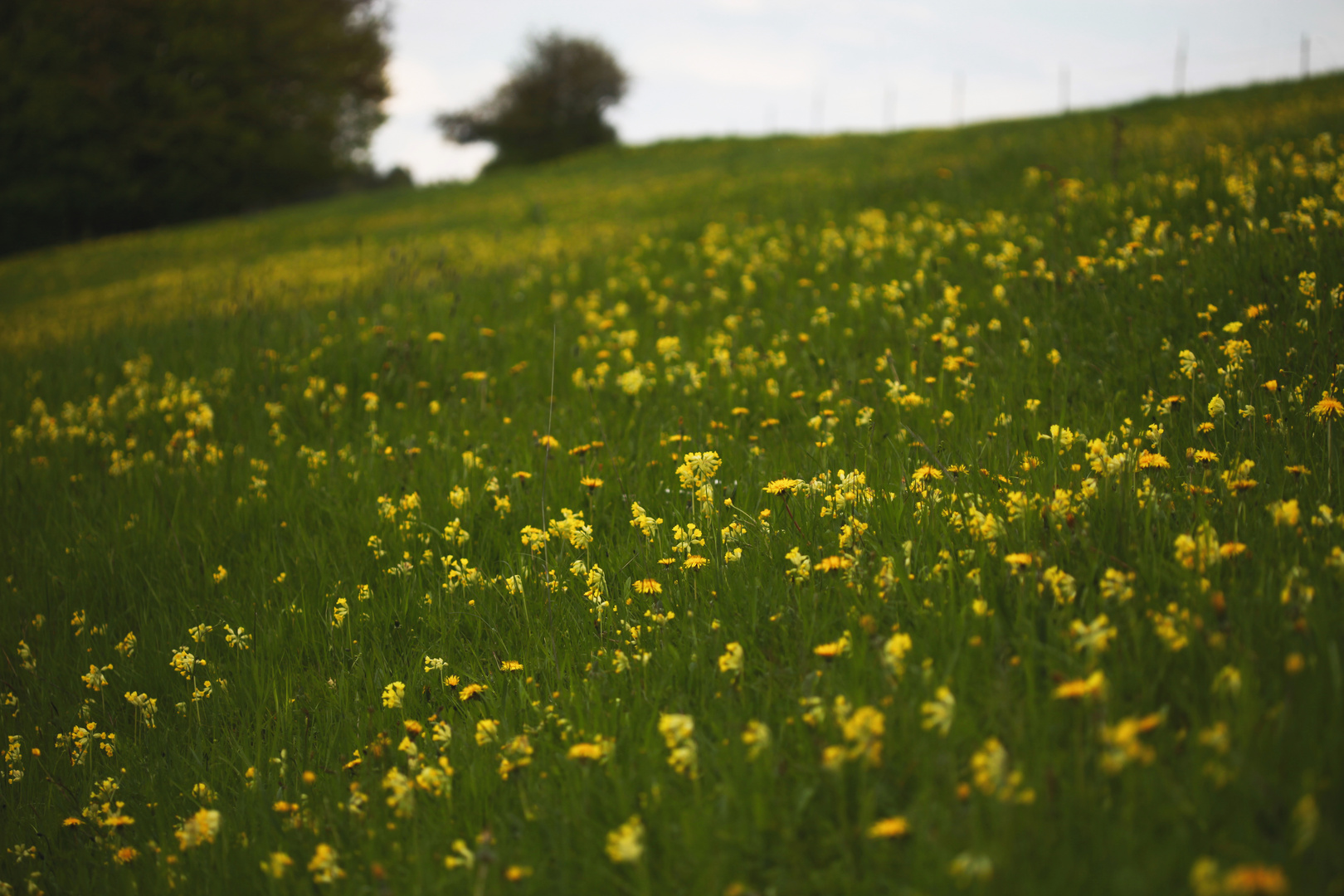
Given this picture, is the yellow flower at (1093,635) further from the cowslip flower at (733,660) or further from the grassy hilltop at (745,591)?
the cowslip flower at (733,660)

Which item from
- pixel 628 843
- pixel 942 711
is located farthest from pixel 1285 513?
pixel 628 843

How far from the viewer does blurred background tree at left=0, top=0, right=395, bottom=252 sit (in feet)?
93.0

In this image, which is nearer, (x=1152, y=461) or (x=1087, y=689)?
(x=1087, y=689)

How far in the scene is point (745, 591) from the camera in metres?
2.14

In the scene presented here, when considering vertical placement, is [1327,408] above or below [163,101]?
below

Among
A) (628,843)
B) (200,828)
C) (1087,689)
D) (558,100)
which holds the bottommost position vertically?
(200,828)

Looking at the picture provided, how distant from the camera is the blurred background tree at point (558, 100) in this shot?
46.5 m

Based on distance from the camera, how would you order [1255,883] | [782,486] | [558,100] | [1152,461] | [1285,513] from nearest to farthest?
[1255,883]
[1285,513]
[1152,461]
[782,486]
[558,100]

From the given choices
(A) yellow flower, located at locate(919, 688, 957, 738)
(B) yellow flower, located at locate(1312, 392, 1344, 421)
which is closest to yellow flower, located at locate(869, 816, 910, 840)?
(A) yellow flower, located at locate(919, 688, 957, 738)

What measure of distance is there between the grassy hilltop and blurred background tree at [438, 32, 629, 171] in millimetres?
45110

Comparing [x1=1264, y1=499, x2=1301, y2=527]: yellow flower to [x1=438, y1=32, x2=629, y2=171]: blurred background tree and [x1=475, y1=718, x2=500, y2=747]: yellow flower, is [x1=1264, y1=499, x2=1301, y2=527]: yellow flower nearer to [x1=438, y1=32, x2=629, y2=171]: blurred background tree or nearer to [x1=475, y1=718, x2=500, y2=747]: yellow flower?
[x1=475, y1=718, x2=500, y2=747]: yellow flower

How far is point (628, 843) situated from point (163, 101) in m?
39.0

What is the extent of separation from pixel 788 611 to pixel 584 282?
5619 mm

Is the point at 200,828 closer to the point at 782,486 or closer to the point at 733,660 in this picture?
the point at 733,660
